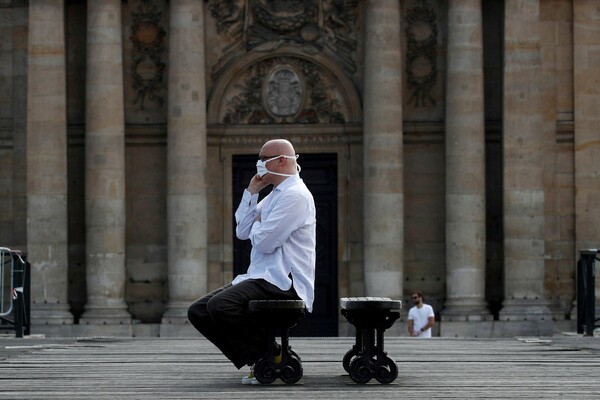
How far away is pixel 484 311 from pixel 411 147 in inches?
134

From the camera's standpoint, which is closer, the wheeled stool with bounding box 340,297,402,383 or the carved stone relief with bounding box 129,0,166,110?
the wheeled stool with bounding box 340,297,402,383

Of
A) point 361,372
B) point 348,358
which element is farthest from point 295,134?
point 361,372

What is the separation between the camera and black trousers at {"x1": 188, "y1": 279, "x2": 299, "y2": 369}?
50.1ft

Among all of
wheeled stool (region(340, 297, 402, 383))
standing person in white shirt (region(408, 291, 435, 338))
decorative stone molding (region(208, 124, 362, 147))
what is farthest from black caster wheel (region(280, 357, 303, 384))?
decorative stone molding (region(208, 124, 362, 147))

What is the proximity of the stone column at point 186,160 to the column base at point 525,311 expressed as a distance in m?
5.53

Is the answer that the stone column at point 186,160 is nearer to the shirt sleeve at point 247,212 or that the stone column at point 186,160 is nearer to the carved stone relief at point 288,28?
the carved stone relief at point 288,28

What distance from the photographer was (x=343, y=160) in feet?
117

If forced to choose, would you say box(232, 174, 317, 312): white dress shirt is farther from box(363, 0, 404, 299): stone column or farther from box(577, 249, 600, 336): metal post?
box(363, 0, 404, 299): stone column


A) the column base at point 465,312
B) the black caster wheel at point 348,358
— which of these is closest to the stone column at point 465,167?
the column base at point 465,312

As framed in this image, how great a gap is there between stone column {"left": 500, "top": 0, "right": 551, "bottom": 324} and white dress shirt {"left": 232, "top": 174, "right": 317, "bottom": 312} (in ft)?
62.8

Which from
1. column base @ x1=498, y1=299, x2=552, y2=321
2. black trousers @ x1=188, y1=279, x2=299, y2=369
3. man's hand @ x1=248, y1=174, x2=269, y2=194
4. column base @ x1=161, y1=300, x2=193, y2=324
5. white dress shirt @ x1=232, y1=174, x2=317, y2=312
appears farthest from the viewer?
column base @ x1=161, y1=300, x2=193, y2=324

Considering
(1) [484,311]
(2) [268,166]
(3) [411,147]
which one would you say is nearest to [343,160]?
(3) [411,147]

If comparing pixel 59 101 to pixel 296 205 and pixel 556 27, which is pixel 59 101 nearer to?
pixel 556 27

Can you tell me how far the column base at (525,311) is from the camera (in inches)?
1347
